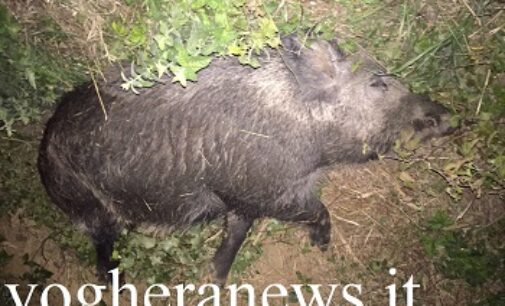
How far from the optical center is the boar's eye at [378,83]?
3576mm

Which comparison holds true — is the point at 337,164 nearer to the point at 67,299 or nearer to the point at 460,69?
the point at 460,69

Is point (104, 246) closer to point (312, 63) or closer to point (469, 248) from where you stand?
point (312, 63)

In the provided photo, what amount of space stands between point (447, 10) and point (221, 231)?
8.38 feet

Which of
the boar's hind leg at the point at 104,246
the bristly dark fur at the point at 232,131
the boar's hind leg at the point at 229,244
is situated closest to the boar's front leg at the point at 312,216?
the bristly dark fur at the point at 232,131

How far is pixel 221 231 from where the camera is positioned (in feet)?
15.3

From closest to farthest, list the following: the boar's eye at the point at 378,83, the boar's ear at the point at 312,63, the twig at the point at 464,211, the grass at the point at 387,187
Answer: the boar's ear at the point at 312,63, the boar's eye at the point at 378,83, the grass at the point at 387,187, the twig at the point at 464,211

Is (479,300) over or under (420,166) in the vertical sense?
under

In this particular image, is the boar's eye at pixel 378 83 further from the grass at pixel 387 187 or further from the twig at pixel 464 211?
the twig at pixel 464 211

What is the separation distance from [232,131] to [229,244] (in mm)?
1219

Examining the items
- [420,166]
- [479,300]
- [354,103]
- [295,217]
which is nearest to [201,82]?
[354,103]

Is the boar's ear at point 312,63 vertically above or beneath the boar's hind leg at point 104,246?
above

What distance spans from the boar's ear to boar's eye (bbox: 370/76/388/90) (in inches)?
9.5

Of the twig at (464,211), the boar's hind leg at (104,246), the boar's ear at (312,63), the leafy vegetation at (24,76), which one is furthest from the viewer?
the twig at (464,211)

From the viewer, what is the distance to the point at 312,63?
3.44 metres
